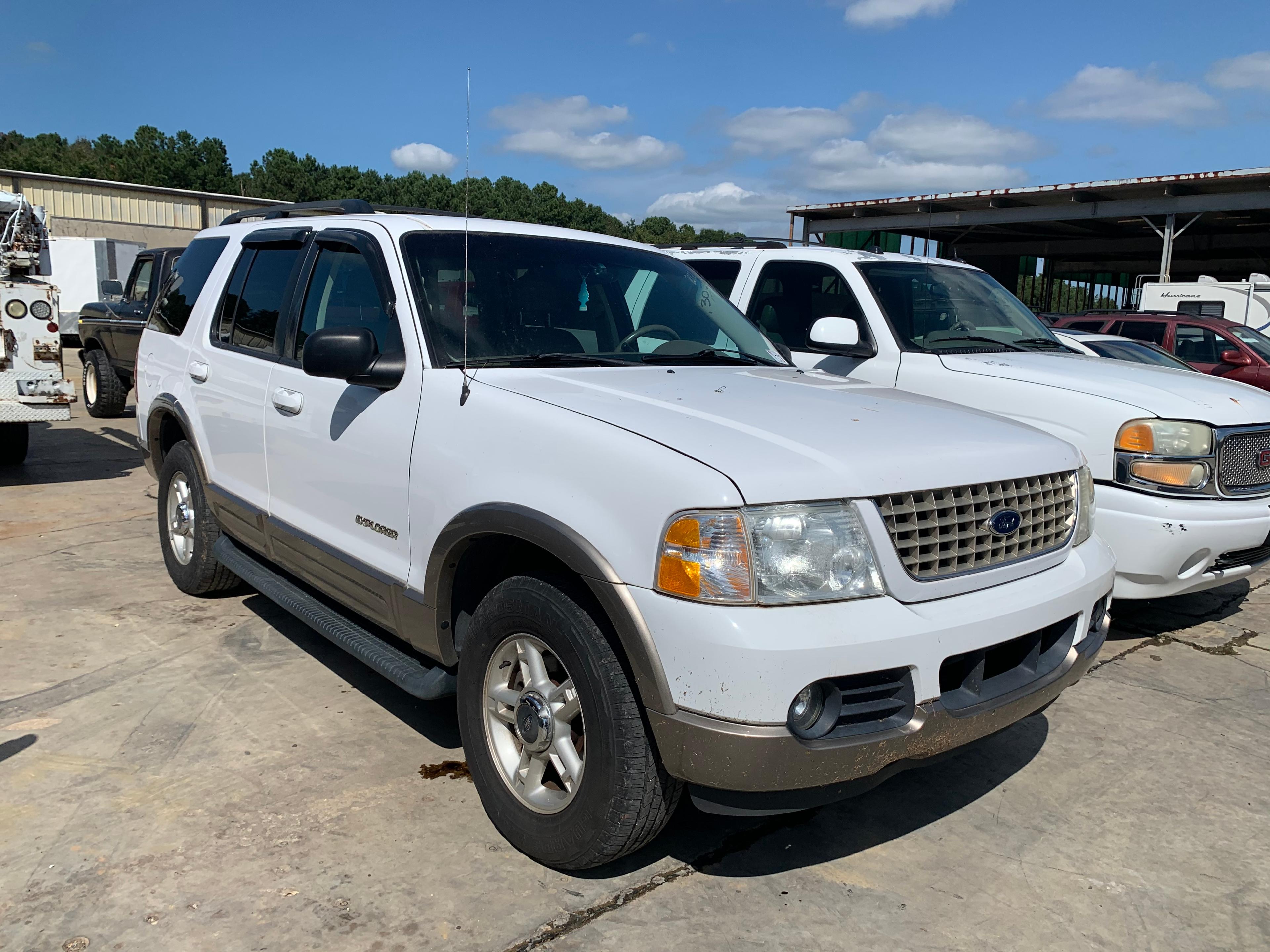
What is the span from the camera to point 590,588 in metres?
2.50

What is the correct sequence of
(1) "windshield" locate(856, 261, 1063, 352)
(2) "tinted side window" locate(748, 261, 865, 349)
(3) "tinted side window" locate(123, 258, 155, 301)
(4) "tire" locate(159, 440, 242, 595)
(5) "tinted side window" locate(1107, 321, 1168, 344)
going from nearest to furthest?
(4) "tire" locate(159, 440, 242, 595), (1) "windshield" locate(856, 261, 1063, 352), (2) "tinted side window" locate(748, 261, 865, 349), (3) "tinted side window" locate(123, 258, 155, 301), (5) "tinted side window" locate(1107, 321, 1168, 344)

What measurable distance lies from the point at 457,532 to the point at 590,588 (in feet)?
1.94

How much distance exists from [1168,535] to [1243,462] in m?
0.74

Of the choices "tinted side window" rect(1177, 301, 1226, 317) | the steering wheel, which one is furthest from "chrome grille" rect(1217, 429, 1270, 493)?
"tinted side window" rect(1177, 301, 1226, 317)

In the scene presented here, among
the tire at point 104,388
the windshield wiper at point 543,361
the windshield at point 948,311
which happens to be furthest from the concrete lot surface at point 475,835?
the tire at point 104,388

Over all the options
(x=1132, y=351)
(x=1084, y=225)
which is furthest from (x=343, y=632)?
(x=1084, y=225)

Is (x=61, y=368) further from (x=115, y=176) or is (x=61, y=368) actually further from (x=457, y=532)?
(x=115, y=176)

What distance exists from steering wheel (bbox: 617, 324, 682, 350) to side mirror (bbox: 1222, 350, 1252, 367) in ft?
39.0

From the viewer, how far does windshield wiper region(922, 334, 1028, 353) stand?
5.81m

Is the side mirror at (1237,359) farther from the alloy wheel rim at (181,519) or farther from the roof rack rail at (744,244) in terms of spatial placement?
the alloy wheel rim at (181,519)

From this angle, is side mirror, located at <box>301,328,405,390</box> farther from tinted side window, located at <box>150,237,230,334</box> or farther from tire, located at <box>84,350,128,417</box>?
tire, located at <box>84,350,128,417</box>

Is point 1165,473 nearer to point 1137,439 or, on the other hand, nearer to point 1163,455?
point 1163,455

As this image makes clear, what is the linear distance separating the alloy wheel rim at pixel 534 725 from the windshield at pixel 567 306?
1008 millimetres

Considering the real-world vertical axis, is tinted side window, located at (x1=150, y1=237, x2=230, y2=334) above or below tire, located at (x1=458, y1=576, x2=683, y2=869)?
above
